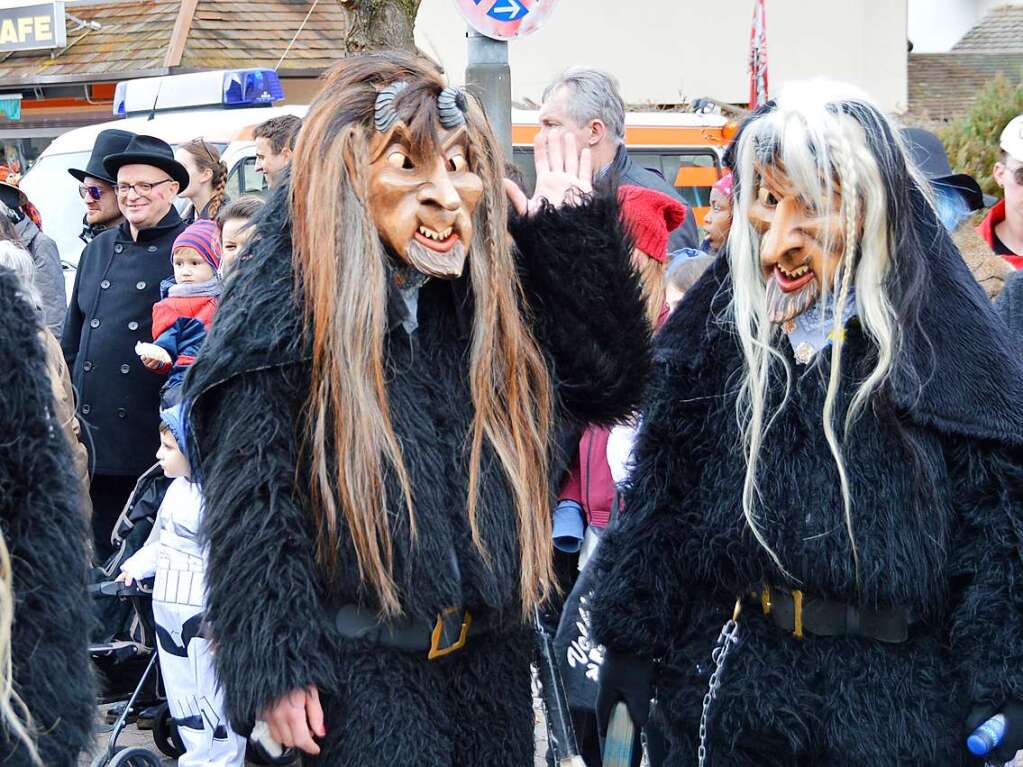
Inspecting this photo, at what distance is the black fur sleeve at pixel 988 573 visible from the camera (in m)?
2.79

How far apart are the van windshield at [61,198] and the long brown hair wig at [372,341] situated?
6793 millimetres

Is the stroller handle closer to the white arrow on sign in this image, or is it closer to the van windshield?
the white arrow on sign

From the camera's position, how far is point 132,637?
534cm

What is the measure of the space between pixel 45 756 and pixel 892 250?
1.88 m

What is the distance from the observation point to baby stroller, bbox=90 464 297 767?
16.4ft

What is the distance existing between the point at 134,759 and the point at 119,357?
1.83 m

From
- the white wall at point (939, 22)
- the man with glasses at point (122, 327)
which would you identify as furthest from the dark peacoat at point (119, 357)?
the white wall at point (939, 22)

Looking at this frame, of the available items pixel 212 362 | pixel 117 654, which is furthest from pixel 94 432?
pixel 212 362

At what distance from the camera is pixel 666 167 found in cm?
1166

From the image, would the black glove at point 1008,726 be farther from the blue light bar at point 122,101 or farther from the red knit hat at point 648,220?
the blue light bar at point 122,101

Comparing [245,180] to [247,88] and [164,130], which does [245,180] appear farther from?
[247,88]

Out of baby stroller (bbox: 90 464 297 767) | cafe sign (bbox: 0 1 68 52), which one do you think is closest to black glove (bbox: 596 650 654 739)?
baby stroller (bbox: 90 464 297 767)

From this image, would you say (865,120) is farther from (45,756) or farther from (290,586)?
(45,756)

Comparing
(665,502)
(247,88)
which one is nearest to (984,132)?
(247,88)
